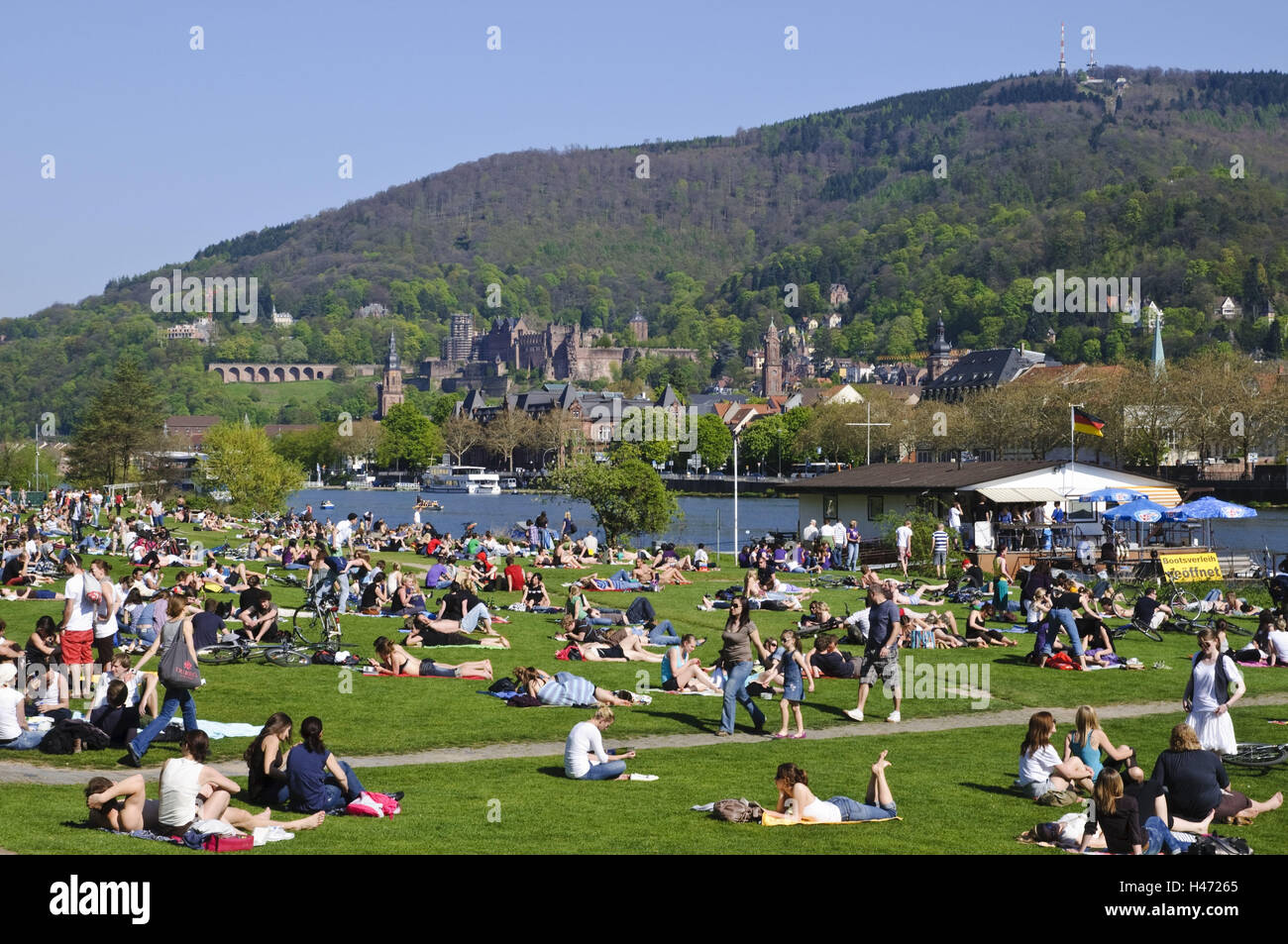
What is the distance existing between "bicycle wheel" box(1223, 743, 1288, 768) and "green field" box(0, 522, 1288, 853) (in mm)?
482

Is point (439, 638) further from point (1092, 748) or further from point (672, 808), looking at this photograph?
point (1092, 748)

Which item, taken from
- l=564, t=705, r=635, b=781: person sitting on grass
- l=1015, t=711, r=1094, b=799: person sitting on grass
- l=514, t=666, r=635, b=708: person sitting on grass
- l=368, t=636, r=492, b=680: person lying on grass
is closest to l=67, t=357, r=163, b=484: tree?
l=368, t=636, r=492, b=680: person lying on grass

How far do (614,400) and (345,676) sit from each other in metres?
181

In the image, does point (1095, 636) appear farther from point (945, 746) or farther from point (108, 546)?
point (108, 546)

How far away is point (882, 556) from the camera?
39.7 meters

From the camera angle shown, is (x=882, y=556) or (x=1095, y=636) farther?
(x=882, y=556)

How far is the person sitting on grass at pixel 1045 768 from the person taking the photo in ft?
41.4

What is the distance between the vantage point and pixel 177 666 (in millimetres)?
13867

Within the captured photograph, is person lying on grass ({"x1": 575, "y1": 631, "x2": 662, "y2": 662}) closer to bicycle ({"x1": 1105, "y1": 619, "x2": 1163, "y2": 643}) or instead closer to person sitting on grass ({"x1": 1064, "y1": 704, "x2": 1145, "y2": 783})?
bicycle ({"x1": 1105, "y1": 619, "x2": 1163, "y2": 643})

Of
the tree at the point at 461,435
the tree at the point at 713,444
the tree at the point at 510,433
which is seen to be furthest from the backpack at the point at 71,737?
the tree at the point at 461,435

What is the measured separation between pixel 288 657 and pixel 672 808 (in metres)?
9.44
